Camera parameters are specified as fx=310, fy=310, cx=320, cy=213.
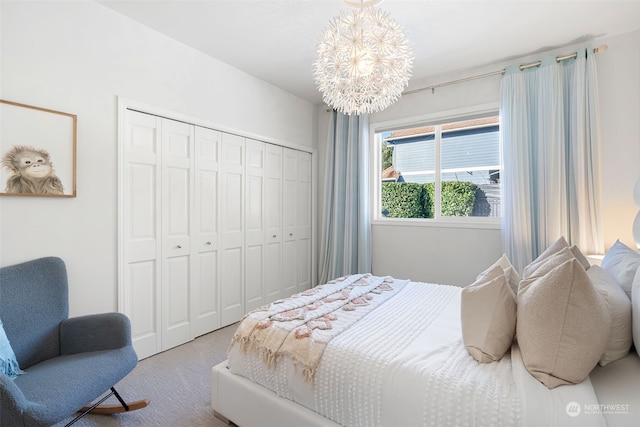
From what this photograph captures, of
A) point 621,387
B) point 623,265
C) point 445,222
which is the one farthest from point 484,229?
point 621,387

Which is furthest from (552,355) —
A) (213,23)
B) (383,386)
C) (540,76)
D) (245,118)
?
(245,118)

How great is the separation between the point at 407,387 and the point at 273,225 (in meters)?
2.77

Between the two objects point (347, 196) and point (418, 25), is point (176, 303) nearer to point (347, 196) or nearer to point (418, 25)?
point (347, 196)

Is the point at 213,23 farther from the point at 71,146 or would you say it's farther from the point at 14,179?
the point at 14,179

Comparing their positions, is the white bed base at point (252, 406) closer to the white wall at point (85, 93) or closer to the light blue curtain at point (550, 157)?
the white wall at point (85, 93)

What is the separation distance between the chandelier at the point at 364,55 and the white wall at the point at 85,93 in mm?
1589

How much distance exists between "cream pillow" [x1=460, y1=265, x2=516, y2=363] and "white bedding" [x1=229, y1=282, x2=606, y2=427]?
0.04 metres

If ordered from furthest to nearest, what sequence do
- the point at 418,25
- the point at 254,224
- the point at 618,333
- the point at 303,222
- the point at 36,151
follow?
the point at 303,222 < the point at 254,224 < the point at 418,25 < the point at 36,151 < the point at 618,333

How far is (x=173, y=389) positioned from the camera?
6.88ft

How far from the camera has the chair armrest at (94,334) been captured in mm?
1814

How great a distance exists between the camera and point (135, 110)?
8.20 feet

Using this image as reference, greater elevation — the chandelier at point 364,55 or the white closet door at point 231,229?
the chandelier at point 364,55

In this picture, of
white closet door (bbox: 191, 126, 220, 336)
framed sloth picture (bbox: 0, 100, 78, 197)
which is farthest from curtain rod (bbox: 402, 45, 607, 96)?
framed sloth picture (bbox: 0, 100, 78, 197)

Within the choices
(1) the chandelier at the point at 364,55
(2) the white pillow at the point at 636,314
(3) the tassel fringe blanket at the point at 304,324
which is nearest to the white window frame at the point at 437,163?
(3) the tassel fringe blanket at the point at 304,324
